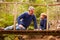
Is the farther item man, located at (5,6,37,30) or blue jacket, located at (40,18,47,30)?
blue jacket, located at (40,18,47,30)

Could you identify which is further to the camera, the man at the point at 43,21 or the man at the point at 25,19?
the man at the point at 43,21

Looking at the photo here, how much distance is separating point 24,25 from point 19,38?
396 centimetres

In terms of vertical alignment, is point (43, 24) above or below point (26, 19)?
below

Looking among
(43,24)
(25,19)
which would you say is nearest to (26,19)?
(25,19)

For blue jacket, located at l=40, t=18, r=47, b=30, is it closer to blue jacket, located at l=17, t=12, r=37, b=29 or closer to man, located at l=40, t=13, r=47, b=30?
man, located at l=40, t=13, r=47, b=30

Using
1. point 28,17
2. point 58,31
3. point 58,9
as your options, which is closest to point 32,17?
point 28,17

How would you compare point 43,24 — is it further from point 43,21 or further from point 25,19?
point 25,19

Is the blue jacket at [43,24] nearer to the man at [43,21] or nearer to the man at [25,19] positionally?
the man at [43,21]

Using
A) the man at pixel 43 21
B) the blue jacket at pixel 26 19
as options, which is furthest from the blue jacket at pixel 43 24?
the blue jacket at pixel 26 19

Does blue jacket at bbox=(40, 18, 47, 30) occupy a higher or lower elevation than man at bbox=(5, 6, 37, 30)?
lower

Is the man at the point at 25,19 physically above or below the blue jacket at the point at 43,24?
above

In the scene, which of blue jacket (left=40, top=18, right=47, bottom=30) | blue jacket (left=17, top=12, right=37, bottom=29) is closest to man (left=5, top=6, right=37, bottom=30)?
blue jacket (left=17, top=12, right=37, bottom=29)

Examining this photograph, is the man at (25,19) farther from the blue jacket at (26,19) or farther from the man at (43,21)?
the man at (43,21)

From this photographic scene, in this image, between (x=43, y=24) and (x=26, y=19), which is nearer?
(x=26, y=19)
